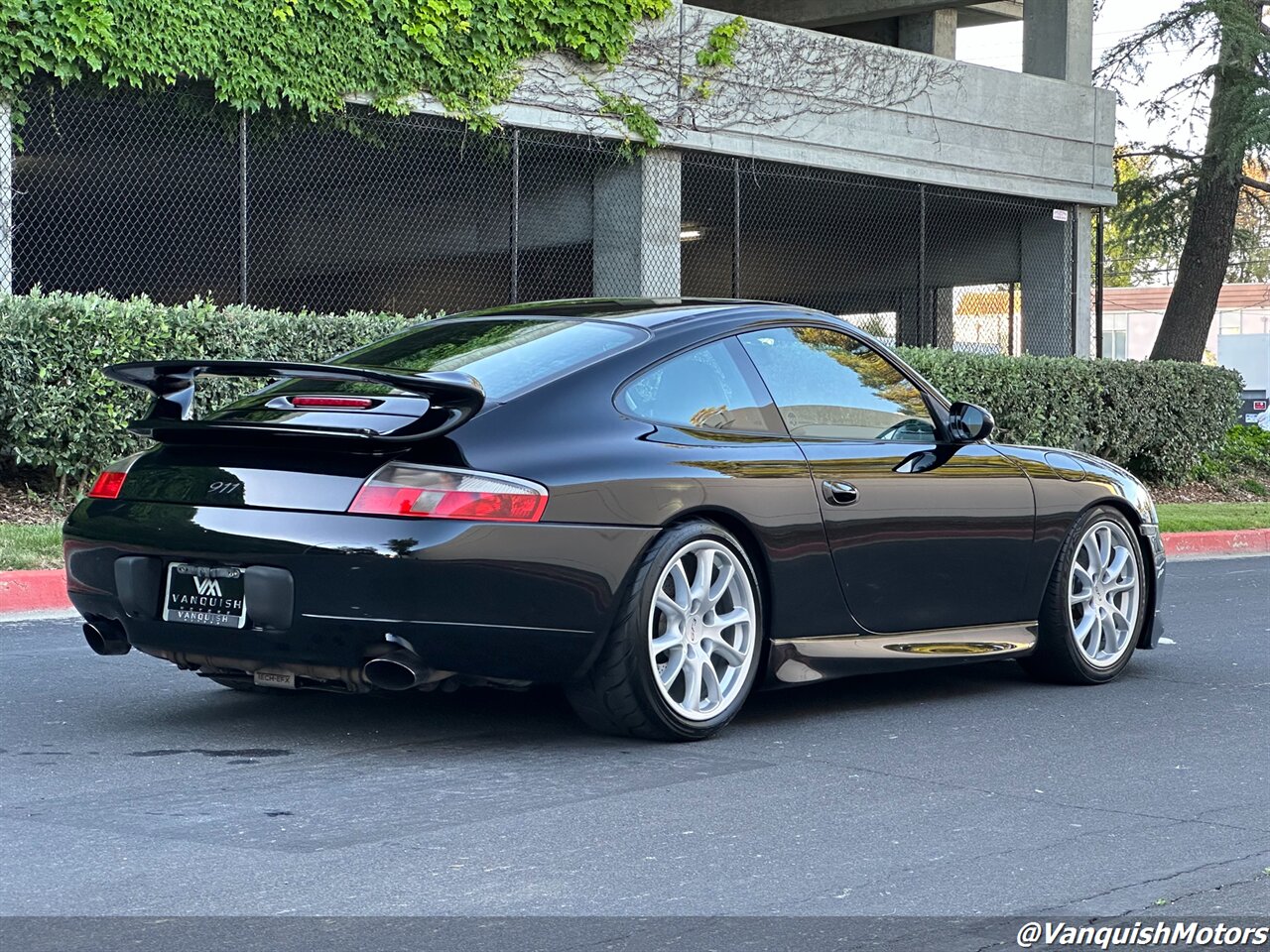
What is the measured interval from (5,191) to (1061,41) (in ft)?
47.6

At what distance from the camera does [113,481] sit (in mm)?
5492

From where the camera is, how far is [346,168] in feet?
60.1

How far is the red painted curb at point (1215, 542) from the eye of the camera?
14.8 metres

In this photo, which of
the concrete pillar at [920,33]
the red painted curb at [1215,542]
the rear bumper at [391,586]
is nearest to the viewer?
the rear bumper at [391,586]

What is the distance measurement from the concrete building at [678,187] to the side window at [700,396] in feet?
29.6

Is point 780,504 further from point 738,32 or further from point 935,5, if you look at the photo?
point 935,5

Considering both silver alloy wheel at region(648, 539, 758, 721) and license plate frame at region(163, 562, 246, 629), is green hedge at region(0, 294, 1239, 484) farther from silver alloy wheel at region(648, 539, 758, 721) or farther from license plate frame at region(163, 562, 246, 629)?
silver alloy wheel at region(648, 539, 758, 721)

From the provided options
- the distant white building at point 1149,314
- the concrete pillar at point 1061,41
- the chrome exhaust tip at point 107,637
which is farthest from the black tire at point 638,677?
the distant white building at point 1149,314

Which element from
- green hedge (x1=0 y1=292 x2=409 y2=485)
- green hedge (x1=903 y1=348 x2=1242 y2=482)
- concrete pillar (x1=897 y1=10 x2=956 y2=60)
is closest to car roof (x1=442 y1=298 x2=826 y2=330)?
green hedge (x1=0 y1=292 x2=409 y2=485)

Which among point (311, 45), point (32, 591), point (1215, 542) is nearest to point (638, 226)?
point (311, 45)

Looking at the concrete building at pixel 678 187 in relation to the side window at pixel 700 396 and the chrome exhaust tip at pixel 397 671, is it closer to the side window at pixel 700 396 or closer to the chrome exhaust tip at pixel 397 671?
the side window at pixel 700 396

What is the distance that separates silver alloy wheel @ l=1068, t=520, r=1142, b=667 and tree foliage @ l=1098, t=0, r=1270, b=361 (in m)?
18.0

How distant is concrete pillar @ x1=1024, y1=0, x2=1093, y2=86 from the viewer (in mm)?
22969

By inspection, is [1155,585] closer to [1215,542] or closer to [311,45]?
[1215,542]
